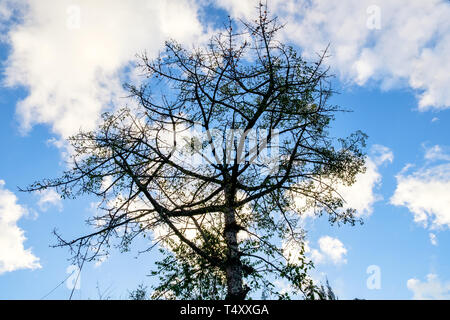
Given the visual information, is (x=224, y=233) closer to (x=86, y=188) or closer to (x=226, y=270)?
(x=226, y=270)

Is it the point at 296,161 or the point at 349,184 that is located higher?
the point at 296,161

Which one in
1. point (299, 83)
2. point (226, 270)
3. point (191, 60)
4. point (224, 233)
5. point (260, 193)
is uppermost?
point (191, 60)

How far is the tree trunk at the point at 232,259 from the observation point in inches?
301

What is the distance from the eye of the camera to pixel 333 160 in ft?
33.1

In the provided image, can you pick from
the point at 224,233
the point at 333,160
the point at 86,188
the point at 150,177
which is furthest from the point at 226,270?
the point at 333,160

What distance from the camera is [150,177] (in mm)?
8164

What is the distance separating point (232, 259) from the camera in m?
7.99

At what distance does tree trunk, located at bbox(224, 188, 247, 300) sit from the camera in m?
7.66

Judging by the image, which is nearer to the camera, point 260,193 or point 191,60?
point 191,60
